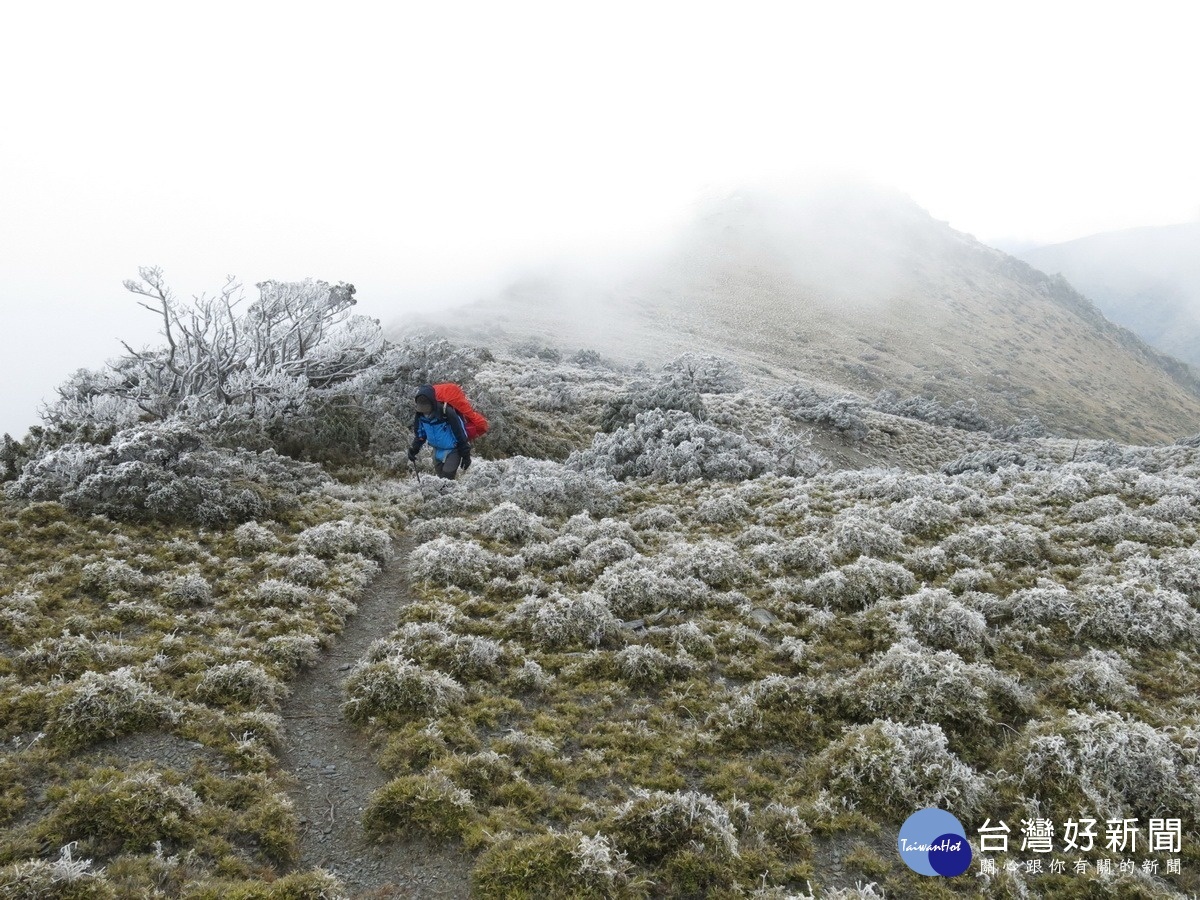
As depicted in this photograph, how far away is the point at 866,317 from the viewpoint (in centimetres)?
11788

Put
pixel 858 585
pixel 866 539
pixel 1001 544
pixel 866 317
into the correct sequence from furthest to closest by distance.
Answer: pixel 866 317
pixel 866 539
pixel 1001 544
pixel 858 585

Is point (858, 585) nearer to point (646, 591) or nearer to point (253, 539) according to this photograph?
point (646, 591)

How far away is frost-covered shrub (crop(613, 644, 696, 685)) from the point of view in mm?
8688

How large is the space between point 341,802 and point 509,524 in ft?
25.1

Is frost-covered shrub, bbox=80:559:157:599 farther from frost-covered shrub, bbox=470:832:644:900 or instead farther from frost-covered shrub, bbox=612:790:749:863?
frost-covered shrub, bbox=612:790:749:863

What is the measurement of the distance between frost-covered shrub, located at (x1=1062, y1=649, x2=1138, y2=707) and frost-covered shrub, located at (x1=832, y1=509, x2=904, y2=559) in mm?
4044

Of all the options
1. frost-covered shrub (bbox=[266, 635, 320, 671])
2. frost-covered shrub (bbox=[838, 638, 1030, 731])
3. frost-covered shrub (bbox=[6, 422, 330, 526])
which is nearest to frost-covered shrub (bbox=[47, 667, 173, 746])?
frost-covered shrub (bbox=[266, 635, 320, 671])

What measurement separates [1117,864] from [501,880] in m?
5.39

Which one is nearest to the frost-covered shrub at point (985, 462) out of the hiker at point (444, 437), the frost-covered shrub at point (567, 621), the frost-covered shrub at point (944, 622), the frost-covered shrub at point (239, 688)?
the frost-covered shrub at point (944, 622)

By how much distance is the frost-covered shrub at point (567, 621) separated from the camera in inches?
378

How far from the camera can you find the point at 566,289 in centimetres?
11581

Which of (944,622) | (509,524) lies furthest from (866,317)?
(944,622)

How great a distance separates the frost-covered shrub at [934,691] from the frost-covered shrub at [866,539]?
408cm

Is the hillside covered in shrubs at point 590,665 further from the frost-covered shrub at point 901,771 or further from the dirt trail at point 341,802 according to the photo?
the dirt trail at point 341,802
